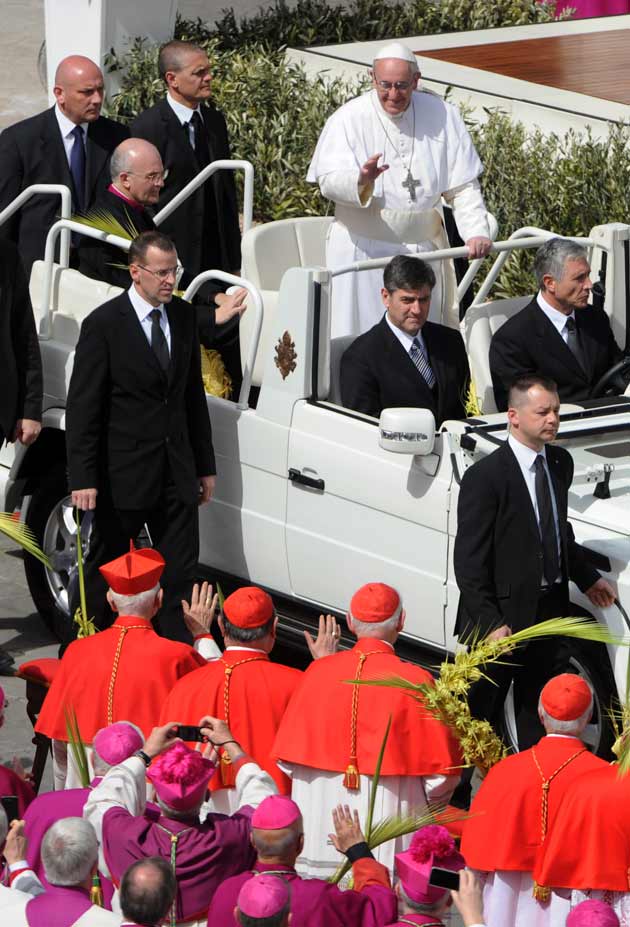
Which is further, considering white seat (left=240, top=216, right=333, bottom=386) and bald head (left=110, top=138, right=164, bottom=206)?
white seat (left=240, top=216, right=333, bottom=386)

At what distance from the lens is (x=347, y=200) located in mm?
9273

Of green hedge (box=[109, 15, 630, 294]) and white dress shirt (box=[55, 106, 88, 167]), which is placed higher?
white dress shirt (box=[55, 106, 88, 167])

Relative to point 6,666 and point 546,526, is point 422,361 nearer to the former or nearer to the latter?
point 546,526

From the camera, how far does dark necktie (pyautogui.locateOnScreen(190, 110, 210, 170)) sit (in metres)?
10.4

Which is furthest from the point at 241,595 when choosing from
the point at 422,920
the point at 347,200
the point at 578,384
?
the point at 347,200

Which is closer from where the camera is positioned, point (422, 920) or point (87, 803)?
point (422, 920)

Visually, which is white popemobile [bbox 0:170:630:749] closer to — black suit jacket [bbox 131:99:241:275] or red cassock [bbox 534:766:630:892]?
black suit jacket [bbox 131:99:241:275]

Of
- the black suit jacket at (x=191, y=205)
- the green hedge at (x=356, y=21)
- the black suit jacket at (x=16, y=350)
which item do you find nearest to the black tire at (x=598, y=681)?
the black suit jacket at (x=16, y=350)

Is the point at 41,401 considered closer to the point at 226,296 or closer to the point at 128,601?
the point at 226,296

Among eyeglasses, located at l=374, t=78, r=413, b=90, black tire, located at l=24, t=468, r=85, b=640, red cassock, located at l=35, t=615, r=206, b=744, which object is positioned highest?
eyeglasses, located at l=374, t=78, r=413, b=90

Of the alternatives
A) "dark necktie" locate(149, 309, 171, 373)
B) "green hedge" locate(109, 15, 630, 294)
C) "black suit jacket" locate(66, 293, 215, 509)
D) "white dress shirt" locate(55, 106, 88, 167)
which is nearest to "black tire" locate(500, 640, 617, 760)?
"black suit jacket" locate(66, 293, 215, 509)

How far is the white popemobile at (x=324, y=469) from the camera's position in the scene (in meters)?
7.61

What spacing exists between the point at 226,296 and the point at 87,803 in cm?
383

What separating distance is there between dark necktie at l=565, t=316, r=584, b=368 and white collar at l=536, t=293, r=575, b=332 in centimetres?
4
